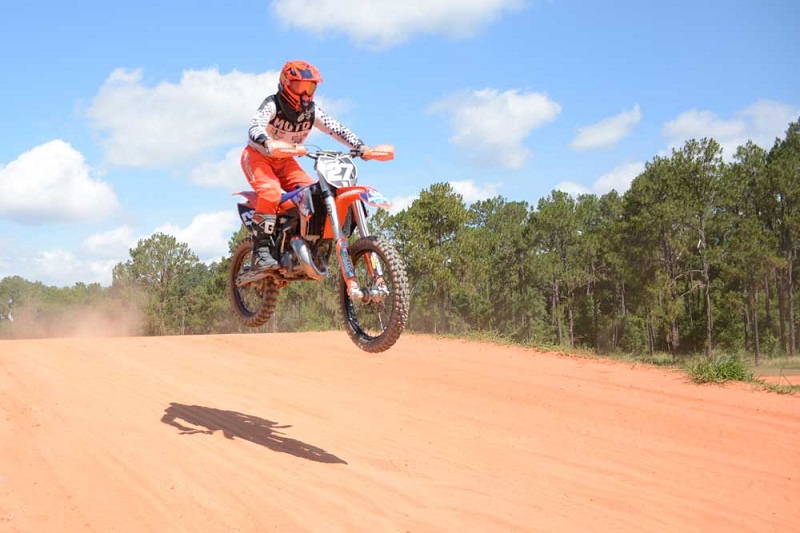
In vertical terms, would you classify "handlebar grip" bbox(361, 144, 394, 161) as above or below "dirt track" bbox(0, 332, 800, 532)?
above

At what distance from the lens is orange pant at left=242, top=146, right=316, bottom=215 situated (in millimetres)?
7969

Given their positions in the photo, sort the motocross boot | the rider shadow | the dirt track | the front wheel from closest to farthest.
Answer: the dirt track → the front wheel → the motocross boot → the rider shadow

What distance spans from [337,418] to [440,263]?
36.4 metres

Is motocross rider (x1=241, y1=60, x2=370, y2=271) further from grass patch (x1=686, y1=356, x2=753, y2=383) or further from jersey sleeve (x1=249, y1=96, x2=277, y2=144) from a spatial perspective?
grass patch (x1=686, y1=356, x2=753, y2=383)

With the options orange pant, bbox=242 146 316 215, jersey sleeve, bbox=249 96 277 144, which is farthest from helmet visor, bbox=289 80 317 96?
orange pant, bbox=242 146 316 215

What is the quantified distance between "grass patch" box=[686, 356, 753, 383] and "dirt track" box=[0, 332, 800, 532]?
17.5 inches

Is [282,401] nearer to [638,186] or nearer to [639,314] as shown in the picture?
[638,186]

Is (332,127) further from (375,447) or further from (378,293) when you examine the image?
(375,447)

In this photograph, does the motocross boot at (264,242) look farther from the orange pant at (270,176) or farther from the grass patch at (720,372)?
the grass patch at (720,372)

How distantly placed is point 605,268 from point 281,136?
2689 inches

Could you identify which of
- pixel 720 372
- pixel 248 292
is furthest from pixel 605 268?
pixel 248 292

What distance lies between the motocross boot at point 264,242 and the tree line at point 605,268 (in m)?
25.0

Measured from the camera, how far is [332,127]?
8461mm

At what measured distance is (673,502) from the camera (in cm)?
740
